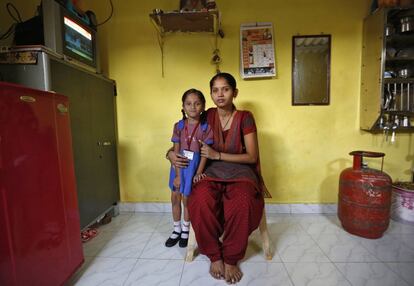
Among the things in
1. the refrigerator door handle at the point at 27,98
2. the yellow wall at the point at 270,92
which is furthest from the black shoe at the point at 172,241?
the refrigerator door handle at the point at 27,98

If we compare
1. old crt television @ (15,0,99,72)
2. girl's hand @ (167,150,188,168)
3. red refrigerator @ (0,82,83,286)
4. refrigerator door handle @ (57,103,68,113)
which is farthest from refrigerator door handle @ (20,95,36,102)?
girl's hand @ (167,150,188,168)

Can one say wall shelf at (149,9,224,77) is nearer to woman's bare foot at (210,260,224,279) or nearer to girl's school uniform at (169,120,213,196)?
girl's school uniform at (169,120,213,196)

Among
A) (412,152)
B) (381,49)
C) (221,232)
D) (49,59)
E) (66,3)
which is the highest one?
(66,3)

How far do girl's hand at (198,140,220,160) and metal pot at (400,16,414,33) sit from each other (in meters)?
1.68

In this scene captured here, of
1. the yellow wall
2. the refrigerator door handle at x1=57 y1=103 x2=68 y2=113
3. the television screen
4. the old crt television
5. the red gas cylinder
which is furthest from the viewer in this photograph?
the yellow wall

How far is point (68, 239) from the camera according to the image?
1073 millimetres

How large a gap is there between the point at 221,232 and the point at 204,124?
0.65 meters

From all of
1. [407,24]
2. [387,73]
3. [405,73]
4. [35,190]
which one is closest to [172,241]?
[35,190]

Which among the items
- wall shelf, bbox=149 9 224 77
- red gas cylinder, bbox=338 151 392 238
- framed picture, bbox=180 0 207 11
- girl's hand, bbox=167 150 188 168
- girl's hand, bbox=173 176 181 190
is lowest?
red gas cylinder, bbox=338 151 392 238

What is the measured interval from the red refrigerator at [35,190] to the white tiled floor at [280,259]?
27 cm

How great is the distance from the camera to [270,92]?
189 cm

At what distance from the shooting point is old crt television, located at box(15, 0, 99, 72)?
4.16ft

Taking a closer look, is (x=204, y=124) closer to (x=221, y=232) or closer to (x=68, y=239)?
(x=221, y=232)

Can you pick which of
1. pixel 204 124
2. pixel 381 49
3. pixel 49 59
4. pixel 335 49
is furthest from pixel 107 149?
pixel 381 49
